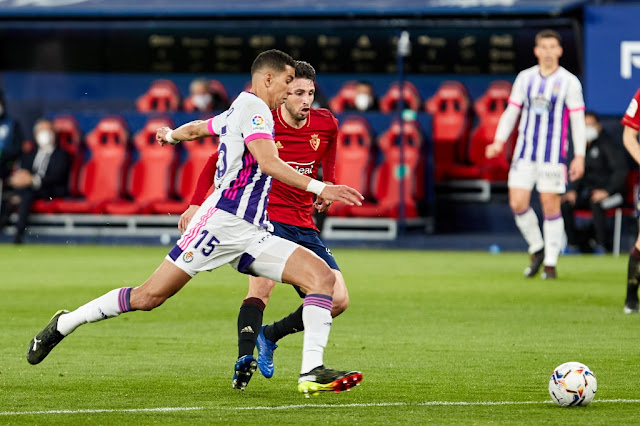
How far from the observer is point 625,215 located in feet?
63.0

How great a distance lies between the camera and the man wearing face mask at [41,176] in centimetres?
2080

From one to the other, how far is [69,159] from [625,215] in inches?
338

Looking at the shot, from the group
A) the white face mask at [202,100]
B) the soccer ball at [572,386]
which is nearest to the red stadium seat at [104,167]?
the white face mask at [202,100]

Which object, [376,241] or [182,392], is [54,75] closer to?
[376,241]

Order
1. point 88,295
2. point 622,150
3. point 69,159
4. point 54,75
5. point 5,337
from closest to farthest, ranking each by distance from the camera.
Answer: point 5,337 → point 88,295 → point 622,150 → point 69,159 → point 54,75

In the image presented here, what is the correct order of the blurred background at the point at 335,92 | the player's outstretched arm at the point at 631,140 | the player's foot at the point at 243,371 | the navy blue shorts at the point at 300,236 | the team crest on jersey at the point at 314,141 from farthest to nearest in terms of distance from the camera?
the blurred background at the point at 335,92 < the player's outstretched arm at the point at 631,140 < the team crest on jersey at the point at 314,141 < the navy blue shorts at the point at 300,236 < the player's foot at the point at 243,371

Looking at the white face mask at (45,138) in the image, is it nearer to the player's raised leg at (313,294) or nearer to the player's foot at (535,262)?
the player's foot at (535,262)

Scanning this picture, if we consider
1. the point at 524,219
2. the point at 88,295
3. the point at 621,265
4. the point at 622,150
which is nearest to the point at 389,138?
the point at 622,150

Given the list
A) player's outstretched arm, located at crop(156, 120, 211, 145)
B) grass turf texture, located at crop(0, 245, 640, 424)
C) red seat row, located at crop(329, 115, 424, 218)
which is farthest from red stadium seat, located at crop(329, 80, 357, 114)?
player's outstretched arm, located at crop(156, 120, 211, 145)

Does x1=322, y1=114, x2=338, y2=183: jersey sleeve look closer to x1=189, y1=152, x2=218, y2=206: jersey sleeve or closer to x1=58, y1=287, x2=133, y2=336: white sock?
x1=189, y1=152, x2=218, y2=206: jersey sleeve

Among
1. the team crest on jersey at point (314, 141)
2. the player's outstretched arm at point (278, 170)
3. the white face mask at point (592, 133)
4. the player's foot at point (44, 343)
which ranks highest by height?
the white face mask at point (592, 133)

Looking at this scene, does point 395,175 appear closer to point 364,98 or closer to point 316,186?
point 364,98

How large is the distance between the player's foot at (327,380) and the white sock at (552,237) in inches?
302

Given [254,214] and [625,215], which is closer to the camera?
[254,214]
